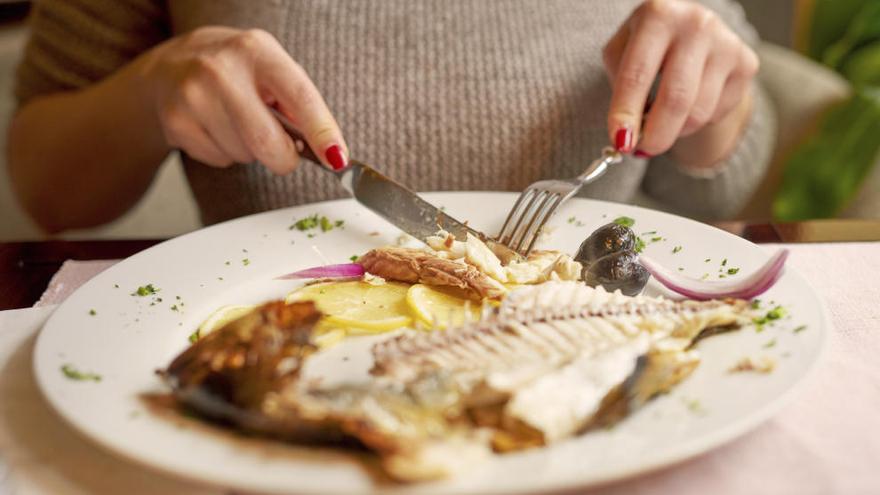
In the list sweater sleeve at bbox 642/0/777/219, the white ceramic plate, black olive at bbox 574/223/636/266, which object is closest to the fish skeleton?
the white ceramic plate

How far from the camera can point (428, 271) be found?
3.17 feet

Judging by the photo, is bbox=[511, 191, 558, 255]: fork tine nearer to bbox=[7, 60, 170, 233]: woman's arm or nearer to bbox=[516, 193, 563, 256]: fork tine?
bbox=[516, 193, 563, 256]: fork tine

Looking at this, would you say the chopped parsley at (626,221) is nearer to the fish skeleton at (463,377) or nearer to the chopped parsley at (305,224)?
the fish skeleton at (463,377)

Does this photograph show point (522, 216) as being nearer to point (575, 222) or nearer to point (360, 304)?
point (575, 222)

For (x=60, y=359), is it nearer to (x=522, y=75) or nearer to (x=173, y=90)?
(x=173, y=90)

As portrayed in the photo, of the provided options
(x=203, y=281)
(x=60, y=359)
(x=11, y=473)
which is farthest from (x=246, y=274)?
(x=11, y=473)

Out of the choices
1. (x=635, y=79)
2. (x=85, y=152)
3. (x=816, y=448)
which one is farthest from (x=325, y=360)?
(x=85, y=152)

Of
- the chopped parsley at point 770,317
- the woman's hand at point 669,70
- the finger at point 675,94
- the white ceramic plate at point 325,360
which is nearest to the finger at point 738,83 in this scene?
the woman's hand at point 669,70

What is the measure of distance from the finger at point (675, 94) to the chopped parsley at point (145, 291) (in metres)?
0.77

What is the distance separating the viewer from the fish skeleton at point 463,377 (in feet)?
2.01

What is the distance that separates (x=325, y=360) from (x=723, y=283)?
43 centimetres

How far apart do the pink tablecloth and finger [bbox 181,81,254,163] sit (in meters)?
0.67

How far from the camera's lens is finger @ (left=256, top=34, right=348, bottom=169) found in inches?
44.6

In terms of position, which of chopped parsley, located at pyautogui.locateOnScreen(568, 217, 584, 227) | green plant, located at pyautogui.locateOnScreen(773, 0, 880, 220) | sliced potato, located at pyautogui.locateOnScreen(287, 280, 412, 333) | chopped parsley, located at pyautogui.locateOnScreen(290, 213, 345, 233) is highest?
sliced potato, located at pyautogui.locateOnScreen(287, 280, 412, 333)
